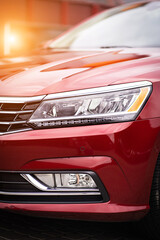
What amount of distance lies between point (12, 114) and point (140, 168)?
745 mm

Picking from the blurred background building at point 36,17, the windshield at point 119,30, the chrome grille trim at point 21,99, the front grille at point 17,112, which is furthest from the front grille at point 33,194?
the blurred background building at point 36,17

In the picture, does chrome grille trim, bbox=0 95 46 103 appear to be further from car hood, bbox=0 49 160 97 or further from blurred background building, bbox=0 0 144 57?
blurred background building, bbox=0 0 144 57

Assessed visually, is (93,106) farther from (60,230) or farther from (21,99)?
(60,230)

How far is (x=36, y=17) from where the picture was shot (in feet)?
55.6

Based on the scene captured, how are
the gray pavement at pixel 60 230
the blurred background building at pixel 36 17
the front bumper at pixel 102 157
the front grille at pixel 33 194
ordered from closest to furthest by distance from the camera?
1. the front bumper at pixel 102 157
2. the front grille at pixel 33 194
3. the gray pavement at pixel 60 230
4. the blurred background building at pixel 36 17

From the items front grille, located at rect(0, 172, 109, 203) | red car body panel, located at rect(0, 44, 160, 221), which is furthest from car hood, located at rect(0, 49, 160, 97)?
front grille, located at rect(0, 172, 109, 203)

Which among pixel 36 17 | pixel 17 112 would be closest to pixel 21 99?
pixel 17 112

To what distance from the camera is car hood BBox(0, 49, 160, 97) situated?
2.83 meters

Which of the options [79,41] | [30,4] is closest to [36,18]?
[30,4]

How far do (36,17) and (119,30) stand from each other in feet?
42.2

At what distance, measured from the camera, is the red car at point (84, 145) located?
2.66 m

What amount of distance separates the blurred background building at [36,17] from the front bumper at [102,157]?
1169 centimetres

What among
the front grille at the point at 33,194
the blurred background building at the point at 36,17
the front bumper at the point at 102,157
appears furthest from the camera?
the blurred background building at the point at 36,17

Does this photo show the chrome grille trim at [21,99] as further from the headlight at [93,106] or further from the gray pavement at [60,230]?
the gray pavement at [60,230]
